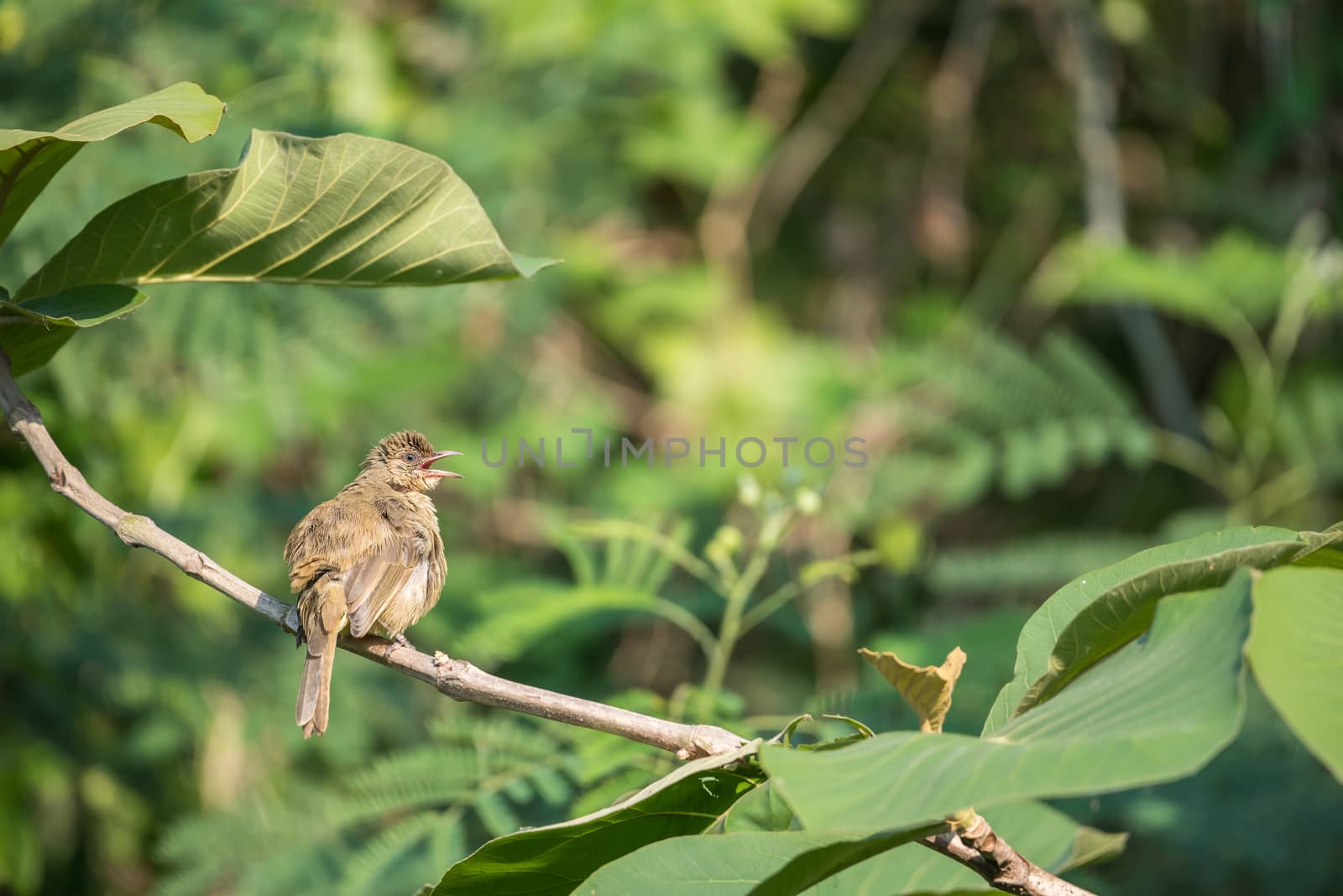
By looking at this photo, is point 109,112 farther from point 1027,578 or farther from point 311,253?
point 1027,578

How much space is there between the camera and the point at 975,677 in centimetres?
261

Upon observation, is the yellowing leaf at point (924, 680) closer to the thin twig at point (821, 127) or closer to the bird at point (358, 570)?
the bird at point (358, 570)

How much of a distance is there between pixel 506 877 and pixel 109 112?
0.91 meters

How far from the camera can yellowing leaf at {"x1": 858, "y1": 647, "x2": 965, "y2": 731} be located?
3.76 feet

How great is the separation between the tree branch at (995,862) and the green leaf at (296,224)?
0.80 metres

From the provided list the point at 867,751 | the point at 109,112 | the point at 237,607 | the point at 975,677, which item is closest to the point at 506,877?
the point at 867,751

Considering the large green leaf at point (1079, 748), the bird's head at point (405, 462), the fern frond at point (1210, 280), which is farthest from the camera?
the fern frond at point (1210, 280)

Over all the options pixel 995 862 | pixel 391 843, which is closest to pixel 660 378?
pixel 391 843

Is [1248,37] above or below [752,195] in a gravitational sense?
above

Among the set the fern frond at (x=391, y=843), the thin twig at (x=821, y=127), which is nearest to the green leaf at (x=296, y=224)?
the fern frond at (x=391, y=843)

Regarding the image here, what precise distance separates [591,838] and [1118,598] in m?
0.60

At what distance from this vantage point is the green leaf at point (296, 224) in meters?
1.33

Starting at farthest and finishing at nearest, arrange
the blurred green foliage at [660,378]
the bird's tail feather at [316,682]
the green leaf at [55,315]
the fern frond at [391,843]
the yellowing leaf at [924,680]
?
the blurred green foliage at [660,378], the fern frond at [391,843], the bird's tail feather at [316,682], the green leaf at [55,315], the yellowing leaf at [924,680]

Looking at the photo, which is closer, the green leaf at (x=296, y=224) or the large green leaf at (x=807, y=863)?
the large green leaf at (x=807, y=863)
